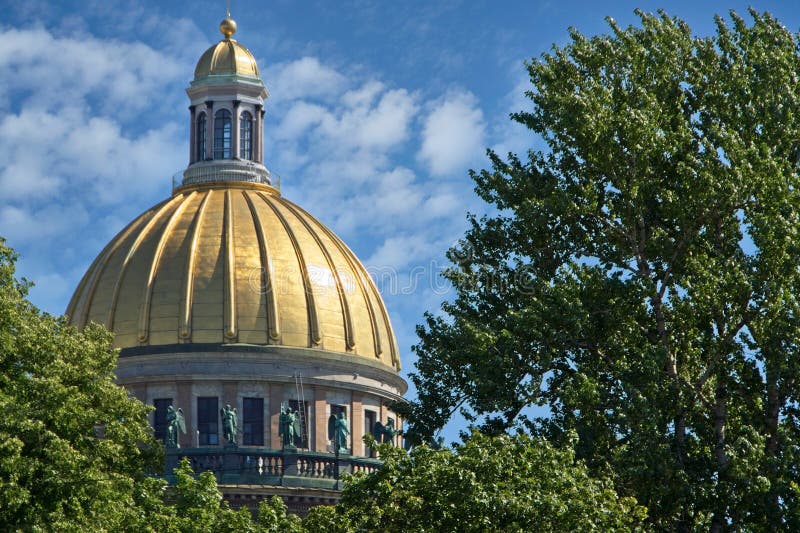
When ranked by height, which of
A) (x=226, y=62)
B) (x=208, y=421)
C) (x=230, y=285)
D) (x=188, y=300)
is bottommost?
(x=208, y=421)

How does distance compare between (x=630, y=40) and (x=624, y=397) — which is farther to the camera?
(x=630, y=40)

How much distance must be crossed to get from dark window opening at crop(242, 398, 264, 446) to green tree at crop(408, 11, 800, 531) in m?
38.8

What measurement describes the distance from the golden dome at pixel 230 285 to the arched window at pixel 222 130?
5.37m

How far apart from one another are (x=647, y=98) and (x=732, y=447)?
27.9ft

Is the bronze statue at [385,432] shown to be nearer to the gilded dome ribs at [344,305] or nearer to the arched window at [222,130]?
the gilded dome ribs at [344,305]

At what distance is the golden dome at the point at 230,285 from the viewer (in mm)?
91625

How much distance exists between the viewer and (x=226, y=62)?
103 meters

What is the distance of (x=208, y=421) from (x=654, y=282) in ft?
147

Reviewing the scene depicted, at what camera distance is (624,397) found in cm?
4788

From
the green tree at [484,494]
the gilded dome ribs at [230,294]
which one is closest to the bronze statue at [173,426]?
the gilded dome ribs at [230,294]

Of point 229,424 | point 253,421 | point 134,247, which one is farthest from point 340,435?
point 134,247

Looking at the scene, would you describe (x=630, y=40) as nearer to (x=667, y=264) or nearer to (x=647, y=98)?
(x=647, y=98)

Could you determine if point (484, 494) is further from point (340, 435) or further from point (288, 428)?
point (340, 435)

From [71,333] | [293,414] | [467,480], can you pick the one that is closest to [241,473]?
[293,414]
